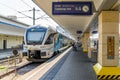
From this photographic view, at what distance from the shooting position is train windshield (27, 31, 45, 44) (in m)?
24.0

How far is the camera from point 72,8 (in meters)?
13.1

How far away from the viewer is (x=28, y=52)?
23797mm

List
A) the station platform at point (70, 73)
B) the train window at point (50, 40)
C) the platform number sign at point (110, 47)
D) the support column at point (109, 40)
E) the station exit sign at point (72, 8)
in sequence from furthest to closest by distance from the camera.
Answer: the train window at point (50, 40) < the platform number sign at point (110, 47) < the support column at point (109, 40) < the station platform at point (70, 73) < the station exit sign at point (72, 8)

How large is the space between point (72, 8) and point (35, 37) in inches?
457

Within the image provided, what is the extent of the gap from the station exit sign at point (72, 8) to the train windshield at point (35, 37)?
10.8m

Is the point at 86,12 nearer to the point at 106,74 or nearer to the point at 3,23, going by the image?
the point at 106,74

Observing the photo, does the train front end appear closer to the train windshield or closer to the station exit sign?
the train windshield

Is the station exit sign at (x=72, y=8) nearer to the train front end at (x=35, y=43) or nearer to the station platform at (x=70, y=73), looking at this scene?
the station platform at (x=70, y=73)

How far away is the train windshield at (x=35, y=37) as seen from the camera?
24.0 meters

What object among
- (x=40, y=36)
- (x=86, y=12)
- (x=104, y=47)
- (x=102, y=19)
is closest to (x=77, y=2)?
(x=86, y=12)

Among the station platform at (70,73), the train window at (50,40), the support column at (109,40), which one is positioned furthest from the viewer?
the train window at (50,40)

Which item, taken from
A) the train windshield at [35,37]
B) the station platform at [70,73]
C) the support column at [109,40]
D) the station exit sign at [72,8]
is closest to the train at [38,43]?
the train windshield at [35,37]

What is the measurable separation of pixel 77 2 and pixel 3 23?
92.3 ft

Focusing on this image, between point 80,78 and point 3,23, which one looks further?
point 3,23
